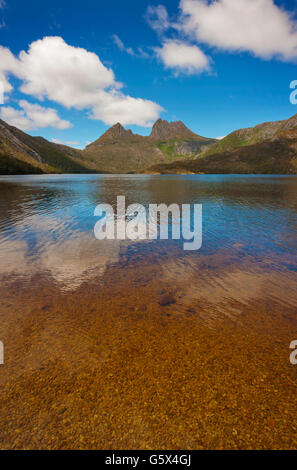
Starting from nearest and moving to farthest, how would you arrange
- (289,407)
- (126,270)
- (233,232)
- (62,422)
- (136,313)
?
(62,422) → (289,407) → (136,313) → (126,270) → (233,232)

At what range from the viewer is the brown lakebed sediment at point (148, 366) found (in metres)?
4.14

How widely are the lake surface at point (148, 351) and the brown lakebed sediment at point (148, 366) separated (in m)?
0.03

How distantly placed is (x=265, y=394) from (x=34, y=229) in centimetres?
2119

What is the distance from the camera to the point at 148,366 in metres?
5.66

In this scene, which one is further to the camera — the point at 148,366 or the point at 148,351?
the point at 148,351

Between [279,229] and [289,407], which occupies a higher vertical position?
[279,229]

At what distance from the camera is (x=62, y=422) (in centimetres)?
429

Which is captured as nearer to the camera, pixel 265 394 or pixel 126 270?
pixel 265 394

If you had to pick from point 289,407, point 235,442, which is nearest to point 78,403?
point 235,442

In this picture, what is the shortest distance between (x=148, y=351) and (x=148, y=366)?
563 millimetres

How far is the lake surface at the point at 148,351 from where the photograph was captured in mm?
4195

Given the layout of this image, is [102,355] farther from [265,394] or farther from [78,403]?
[265,394]

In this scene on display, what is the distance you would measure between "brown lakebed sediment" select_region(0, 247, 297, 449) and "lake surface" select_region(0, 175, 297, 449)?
3 centimetres

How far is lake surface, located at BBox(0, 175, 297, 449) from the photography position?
4195 mm
